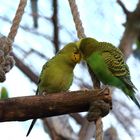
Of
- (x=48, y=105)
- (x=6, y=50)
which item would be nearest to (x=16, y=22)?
(x=6, y=50)

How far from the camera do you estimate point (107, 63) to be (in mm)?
1229

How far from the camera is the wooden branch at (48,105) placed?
926mm

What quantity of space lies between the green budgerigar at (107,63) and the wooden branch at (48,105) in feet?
0.80

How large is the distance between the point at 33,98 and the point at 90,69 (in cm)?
29

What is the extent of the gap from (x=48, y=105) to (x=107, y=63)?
34 cm

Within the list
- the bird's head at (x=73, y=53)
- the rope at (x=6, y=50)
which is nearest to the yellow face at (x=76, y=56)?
the bird's head at (x=73, y=53)

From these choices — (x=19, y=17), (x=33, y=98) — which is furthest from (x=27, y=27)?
(x=33, y=98)

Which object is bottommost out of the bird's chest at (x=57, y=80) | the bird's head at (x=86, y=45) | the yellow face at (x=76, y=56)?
the bird's chest at (x=57, y=80)

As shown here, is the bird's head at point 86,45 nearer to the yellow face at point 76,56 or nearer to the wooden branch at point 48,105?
the yellow face at point 76,56

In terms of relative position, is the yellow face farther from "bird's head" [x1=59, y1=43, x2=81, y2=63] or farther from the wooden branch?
the wooden branch

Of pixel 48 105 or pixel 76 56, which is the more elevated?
pixel 76 56

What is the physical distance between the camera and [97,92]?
94 centimetres

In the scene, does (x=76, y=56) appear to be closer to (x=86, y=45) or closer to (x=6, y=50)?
(x=86, y=45)

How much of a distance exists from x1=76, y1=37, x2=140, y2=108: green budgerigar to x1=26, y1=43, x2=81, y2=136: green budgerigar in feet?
Result: 0.14
